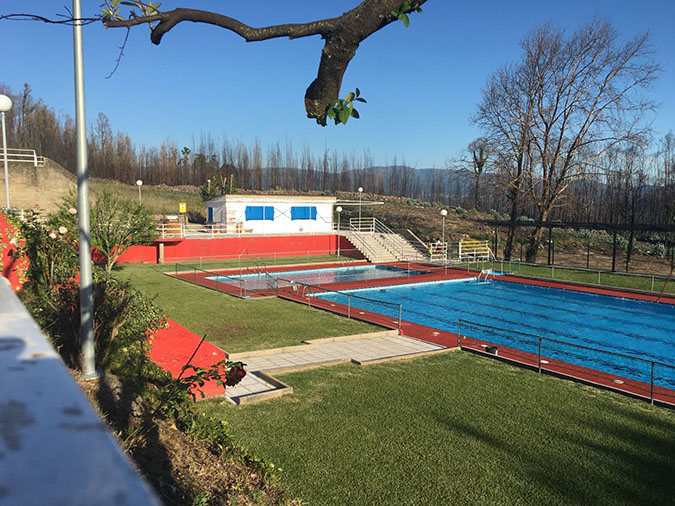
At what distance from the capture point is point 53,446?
2.80ft

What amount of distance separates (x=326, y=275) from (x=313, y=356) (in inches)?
580

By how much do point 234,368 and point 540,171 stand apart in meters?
Answer: 29.9

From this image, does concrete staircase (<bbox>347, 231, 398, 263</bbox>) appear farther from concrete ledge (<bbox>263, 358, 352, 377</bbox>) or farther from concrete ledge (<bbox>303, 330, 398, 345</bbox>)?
concrete ledge (<bbox>263, 358, 352, 377</bbox>)

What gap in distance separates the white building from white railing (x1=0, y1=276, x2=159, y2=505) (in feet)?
98.7

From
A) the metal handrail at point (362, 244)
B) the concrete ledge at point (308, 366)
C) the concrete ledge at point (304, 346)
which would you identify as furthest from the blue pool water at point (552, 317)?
the metal handrail at point (362, 244)

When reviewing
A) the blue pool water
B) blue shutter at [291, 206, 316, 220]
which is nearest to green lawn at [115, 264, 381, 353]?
the blue pool water

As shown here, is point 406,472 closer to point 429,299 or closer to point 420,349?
point 420,349

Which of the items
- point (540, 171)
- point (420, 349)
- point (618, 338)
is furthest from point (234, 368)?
point (540, 171)

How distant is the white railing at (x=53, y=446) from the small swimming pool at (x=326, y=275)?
20393 millimetres

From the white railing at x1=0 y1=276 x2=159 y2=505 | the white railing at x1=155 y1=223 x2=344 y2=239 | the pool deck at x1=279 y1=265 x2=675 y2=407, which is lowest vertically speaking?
the pool deck at x1=279 y1=265 x2=675 y2=407

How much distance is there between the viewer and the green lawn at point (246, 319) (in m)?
12.4

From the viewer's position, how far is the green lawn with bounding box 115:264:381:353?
12398 mm

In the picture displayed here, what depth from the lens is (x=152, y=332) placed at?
9562 mm

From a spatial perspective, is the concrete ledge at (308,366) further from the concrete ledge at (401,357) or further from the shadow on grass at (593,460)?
the shadow on grass at (593,460)
